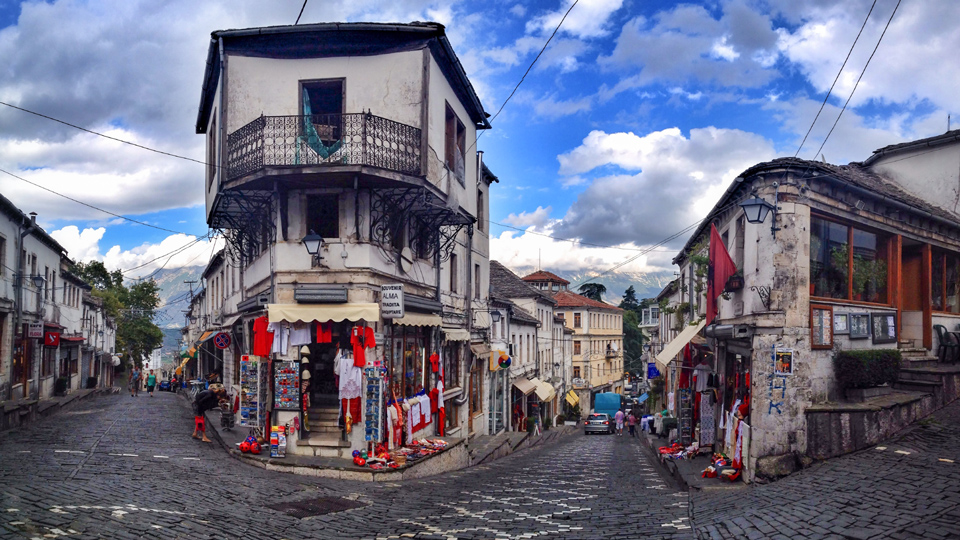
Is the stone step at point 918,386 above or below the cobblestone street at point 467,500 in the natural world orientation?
above

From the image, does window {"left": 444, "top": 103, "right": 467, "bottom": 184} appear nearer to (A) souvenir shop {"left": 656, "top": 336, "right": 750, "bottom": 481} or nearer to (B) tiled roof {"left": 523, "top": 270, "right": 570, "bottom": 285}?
(A) souvenir shop {"left": 656, "top": 336, "right": 750, "bottom": 481}

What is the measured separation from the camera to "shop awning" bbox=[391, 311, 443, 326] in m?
15.5

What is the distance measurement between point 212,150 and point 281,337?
720 cm

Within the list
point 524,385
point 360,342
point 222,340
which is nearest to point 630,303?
point 524,385

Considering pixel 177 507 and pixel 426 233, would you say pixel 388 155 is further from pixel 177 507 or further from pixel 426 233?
pixel 177 507

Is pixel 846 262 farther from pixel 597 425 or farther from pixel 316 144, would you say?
pixel 597 425

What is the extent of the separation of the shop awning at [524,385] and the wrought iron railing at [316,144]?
22297 mm

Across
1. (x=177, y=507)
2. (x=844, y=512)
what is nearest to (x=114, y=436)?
(x=177, y=507)

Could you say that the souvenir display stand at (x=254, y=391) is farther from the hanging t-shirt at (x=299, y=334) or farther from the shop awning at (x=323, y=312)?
the shop awning at (x=323, y=312)

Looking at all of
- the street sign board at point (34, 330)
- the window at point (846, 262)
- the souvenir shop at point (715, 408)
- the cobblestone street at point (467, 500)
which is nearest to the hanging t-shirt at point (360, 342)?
the cobblestone street at point (467, 500)

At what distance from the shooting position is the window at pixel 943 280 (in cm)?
1739

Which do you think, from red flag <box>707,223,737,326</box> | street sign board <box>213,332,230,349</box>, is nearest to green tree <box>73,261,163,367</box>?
street sign board <box>213,332,230,349</box>

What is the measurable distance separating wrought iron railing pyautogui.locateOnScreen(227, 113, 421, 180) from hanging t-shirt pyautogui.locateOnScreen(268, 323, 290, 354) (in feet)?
11.1

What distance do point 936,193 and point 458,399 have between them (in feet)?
52.2
